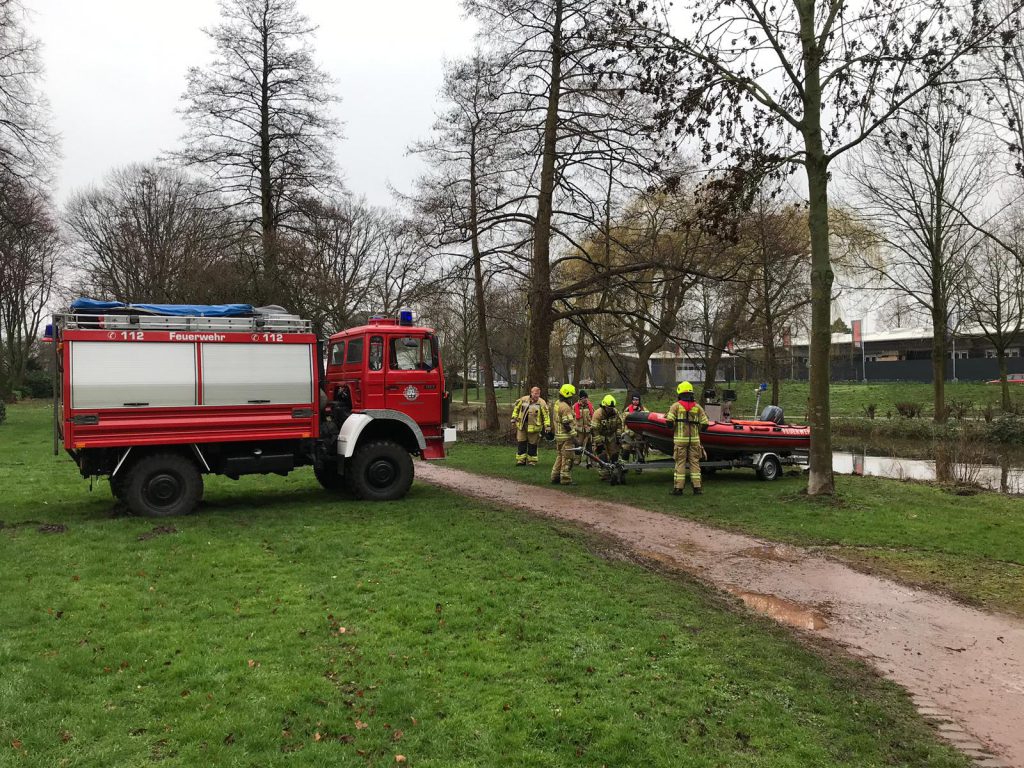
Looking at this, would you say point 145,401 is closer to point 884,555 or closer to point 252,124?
point 884,555

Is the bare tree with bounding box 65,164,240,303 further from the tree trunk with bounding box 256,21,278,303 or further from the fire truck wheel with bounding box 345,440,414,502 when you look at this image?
the fire truck wheel with bounding box 345,440,414,502

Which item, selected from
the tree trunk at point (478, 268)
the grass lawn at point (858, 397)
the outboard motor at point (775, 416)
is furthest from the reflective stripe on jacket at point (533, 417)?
the grass lawn at point (858, 397)

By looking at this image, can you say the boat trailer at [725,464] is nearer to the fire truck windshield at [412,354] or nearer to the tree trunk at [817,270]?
the tree trunk at [817,270]

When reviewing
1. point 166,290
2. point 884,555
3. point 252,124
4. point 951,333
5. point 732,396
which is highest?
point 252,124

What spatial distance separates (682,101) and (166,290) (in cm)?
2141

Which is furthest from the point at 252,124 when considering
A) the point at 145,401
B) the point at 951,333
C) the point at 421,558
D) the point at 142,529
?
the point at 951,333

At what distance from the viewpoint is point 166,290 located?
25.9 meters

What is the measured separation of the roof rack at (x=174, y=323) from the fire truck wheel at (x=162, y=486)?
1848mm

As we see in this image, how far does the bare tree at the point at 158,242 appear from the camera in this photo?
23031 millimetres

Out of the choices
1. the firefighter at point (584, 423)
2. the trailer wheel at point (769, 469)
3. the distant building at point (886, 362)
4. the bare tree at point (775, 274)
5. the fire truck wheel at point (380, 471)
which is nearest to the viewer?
the fire truck wheel at point (380, 471)

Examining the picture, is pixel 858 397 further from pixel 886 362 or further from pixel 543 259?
pixel 543 259

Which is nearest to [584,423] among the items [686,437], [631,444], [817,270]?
[631,444]

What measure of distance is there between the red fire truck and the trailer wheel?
6907 mm

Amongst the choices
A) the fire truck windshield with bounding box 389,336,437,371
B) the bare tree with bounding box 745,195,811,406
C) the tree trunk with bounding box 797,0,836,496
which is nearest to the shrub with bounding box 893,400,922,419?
the bare tree with bounding box 745,195,811,406
